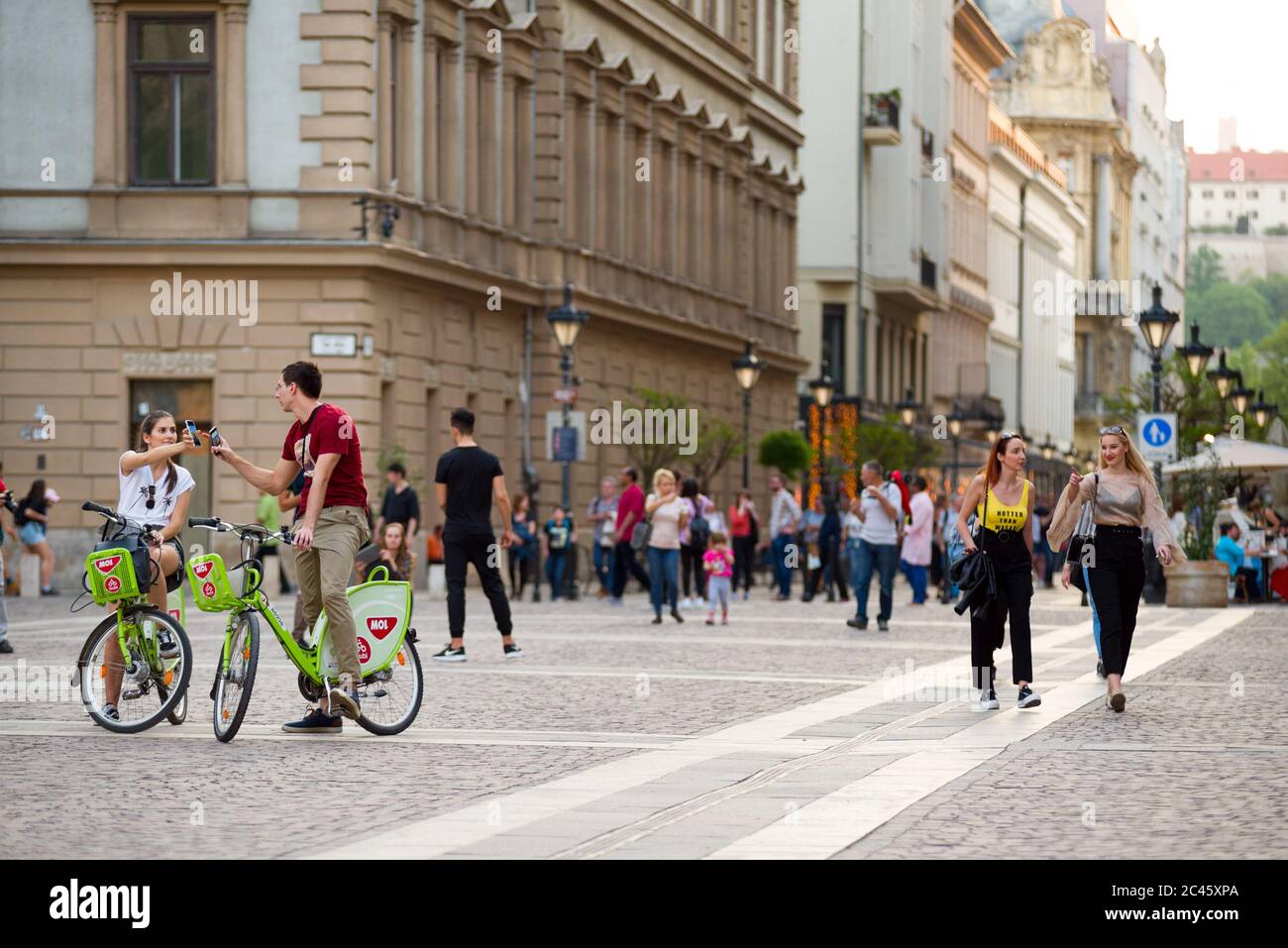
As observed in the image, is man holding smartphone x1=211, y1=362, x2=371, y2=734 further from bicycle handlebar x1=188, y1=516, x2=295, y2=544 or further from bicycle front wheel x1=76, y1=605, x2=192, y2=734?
bicycle front wheel x1=76, y1=605, x2=192, y2=734

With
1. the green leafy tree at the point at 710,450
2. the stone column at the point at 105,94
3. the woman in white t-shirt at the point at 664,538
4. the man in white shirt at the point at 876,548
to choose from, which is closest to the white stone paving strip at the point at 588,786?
the man in white shirt at the point at 876,548

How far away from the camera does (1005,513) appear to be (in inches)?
648

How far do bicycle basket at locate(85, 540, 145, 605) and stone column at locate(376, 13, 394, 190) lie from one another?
74.8 feet

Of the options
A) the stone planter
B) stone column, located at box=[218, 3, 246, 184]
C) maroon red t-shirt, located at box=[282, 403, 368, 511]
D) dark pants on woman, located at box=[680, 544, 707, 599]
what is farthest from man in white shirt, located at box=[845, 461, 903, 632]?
maroon red t-shirt, located at box=[282, 403, 368, 511]

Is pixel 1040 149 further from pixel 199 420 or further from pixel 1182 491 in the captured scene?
pixel 199 420

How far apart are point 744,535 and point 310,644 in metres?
27.4

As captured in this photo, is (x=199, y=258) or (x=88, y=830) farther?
(x=199, y=258)

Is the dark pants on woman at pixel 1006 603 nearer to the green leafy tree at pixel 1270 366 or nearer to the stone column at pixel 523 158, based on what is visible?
the stone column at pixel 523 158

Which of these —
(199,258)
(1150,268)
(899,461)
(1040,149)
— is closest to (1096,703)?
(199,258)

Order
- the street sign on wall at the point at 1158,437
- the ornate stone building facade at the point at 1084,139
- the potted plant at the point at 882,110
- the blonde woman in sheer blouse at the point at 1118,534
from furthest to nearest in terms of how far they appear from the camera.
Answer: the ornate stone building facade at the point at 1084,139
the potted plant at the point at 882,110
the street sign on wall at the point at 1158,437
the blonde woman in sheer blouse at the point at 1118,534

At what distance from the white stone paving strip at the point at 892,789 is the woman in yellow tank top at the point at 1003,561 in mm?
307

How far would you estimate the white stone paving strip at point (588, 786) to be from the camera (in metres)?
9.63
